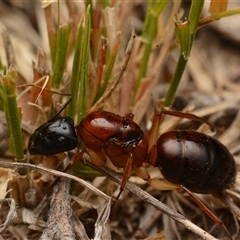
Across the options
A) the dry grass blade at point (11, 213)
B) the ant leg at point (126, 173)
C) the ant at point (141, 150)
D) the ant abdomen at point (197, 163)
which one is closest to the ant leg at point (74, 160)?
the ant at point (141, 150)

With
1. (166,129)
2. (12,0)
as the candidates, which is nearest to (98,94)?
(166,129)

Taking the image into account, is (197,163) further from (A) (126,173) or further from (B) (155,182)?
(A) (126,173)

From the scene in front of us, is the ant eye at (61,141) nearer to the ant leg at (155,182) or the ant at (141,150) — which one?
the ant at (141,150)

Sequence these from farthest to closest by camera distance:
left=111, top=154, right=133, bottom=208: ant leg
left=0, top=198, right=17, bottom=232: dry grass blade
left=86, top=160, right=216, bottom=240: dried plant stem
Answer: left=111, top=154, right=133, bottom=208: ant leg < left=86, top=160, right=216, bottom=240: dried plant stem < left=0, top=198, right=17, bottom=232: dry grass blade

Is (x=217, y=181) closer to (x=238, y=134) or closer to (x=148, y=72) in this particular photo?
(x=238, y=134)

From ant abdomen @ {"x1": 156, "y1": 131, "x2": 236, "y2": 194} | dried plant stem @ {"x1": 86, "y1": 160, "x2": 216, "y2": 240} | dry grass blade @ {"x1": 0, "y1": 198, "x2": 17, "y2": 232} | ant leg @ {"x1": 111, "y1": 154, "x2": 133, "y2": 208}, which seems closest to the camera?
dry grass blade @ {"x1": 0, "y1": 198, "x2": 17, "y2": 232}

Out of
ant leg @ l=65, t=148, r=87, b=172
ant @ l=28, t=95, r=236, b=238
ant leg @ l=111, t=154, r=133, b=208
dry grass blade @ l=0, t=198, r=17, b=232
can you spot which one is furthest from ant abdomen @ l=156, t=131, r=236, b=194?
dry grass blade @ l=0, t=198, r=17, b=232

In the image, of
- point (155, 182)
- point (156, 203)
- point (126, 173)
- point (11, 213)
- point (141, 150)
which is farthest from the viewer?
point (141, 150)

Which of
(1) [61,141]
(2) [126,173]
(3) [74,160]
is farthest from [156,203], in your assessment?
(1) [61,141]

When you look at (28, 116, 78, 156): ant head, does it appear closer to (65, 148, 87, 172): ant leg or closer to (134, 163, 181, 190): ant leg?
(65, 148, 87, 172): ant leg
